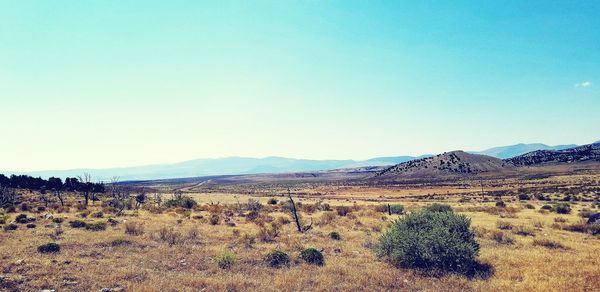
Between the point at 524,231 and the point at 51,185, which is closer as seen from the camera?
the point at 524,231

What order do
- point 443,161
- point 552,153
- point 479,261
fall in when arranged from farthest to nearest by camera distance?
point 552,153 → point 443,161 → point 479,261

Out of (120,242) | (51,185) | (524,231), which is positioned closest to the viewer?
(120,242)

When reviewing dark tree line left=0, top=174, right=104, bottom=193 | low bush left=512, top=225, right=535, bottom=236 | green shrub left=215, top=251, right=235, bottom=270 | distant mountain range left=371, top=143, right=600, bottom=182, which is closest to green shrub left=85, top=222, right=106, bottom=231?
green shrub left=215, top=251, right=235, bottom=270

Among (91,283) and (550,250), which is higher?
(91,283)

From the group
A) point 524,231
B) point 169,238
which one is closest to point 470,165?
point 524,231

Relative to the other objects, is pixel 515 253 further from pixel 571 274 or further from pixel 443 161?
pixel 443 161

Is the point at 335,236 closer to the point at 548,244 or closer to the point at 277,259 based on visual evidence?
the point at 277,259

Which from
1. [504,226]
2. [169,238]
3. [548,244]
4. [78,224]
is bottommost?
[504,226]

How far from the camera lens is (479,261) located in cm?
1375

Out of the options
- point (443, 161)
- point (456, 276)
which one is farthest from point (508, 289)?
point (443, 161)

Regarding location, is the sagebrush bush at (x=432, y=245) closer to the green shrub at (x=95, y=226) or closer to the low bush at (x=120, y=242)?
the low bush at (x=120, y=242)

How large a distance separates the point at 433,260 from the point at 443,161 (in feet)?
471

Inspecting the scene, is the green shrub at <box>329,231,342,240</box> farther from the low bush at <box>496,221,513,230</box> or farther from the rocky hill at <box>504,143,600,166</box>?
the rocky hill at <box>504,143,600,166</box>

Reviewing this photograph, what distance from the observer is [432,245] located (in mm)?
→ 12852
